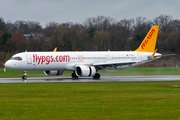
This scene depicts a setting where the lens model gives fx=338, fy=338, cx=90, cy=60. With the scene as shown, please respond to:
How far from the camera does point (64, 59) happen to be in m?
41.8

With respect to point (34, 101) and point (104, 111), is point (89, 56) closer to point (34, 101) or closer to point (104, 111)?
point (34, 101)

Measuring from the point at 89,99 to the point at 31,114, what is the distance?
5565 millimetres

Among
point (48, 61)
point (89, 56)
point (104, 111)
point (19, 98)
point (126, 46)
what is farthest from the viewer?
point (126, 46)

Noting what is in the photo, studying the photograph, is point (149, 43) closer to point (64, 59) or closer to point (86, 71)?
point (86, 71)

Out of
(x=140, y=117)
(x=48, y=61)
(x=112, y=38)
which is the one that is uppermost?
(x=112, y=38)

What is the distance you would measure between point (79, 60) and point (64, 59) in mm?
2355

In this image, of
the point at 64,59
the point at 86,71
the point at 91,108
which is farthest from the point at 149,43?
the point at 91,108

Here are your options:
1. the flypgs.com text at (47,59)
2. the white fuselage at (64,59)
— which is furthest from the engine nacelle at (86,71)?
the flypgs.com text at (47,59)

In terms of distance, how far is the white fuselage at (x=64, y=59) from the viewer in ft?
130

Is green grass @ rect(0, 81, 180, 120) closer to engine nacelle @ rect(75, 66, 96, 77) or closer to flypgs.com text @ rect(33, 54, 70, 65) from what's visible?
engine nacelle @ rect(75, 66, 96, 77)

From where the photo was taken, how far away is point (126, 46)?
322 feet

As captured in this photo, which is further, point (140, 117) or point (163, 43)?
point (163, 43)

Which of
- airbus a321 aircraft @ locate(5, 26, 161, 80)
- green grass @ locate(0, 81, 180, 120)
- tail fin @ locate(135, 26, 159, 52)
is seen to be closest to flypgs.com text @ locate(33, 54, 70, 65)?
airbus a321 aircraft @ locate(5, 26, 161, 80)

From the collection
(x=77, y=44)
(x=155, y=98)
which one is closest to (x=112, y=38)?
(x=77, y=44)
